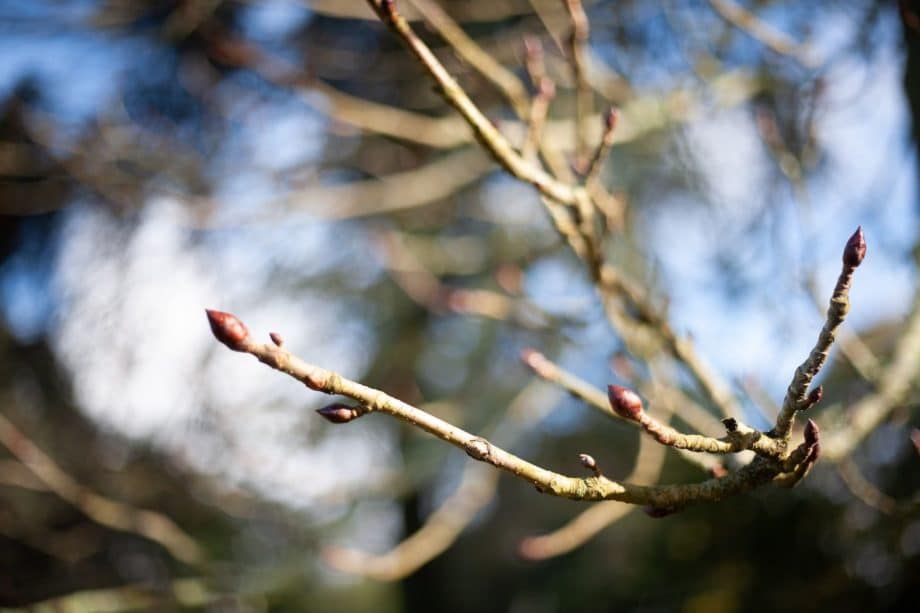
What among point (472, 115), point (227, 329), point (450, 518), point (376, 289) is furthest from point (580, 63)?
point (376, 289)

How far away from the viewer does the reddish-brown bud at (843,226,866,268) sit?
88 centimetres

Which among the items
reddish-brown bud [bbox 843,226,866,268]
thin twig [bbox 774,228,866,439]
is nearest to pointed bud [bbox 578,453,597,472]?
thin twig [bbox 774,228,866,439]

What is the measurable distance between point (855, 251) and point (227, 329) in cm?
65

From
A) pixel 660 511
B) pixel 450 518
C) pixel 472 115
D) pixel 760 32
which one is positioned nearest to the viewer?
pixel 660 511

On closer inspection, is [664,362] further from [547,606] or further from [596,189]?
[547,606]

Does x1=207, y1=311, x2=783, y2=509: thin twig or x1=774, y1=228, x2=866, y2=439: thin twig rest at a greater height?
x1=774, y1=228, x2=866, y2=439: thin twig

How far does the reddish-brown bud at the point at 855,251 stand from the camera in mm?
882

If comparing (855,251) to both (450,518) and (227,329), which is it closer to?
(227,329)

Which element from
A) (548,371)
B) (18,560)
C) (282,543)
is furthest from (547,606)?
(548,371)

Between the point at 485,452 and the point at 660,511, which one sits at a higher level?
the point at 660,511

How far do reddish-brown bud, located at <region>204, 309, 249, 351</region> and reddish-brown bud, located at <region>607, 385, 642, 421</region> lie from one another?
16.5 inches

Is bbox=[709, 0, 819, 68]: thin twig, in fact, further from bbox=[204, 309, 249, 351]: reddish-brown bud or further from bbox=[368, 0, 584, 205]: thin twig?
bbox=[204, 309, 249, 351]: reddish-brown bud

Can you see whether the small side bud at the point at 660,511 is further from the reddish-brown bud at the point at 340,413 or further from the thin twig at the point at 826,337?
the reddish-brown bud at the point at 340,413

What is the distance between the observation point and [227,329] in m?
0.83
